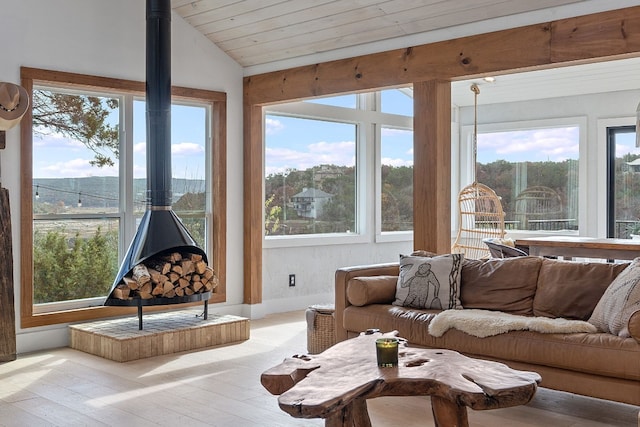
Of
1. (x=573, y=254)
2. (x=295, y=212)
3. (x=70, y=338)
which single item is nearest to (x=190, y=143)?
(x=295, y=212)

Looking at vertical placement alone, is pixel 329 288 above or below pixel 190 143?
below

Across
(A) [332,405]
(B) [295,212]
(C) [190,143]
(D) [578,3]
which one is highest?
(D) [578,3]

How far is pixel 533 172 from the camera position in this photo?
805cm

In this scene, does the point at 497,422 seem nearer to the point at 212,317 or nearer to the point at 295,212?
the point at 212,317

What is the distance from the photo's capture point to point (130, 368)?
4.82 m

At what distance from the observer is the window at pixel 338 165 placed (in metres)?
7.30

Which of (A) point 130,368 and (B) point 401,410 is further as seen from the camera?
(A) point 130,368

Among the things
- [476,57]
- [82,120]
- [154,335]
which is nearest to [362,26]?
[476,57]

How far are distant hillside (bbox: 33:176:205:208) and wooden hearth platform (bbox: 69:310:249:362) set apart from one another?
1008 millimetres

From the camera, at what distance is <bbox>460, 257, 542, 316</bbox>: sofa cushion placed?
14.4ft

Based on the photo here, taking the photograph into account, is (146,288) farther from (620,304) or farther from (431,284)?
(620,304)

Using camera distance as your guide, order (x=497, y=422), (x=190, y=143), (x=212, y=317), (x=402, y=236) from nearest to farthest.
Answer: (x=497, y=422), (x=212, y=317), (x=190, y=143), (x=402, y=236)

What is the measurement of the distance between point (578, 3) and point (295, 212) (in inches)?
148

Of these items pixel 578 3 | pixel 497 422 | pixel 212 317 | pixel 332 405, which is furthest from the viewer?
pixel 212 317
